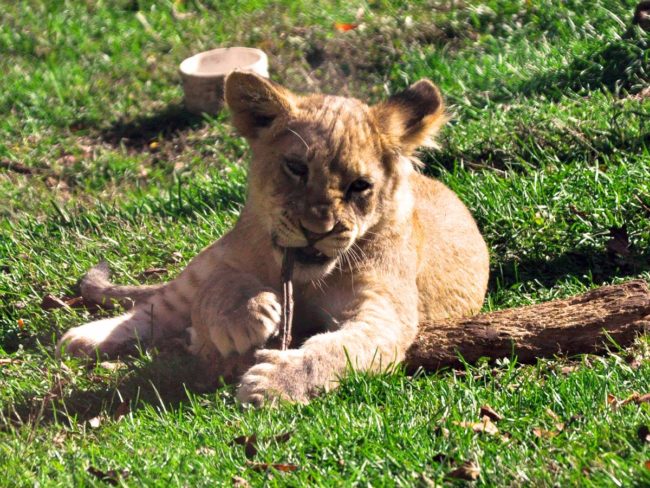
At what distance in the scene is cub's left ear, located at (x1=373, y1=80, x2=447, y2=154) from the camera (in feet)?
18.6

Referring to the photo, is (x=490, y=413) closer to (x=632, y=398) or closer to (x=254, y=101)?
(x=632, y=398)

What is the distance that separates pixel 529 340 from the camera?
17.2 ft

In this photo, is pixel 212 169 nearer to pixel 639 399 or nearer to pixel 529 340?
pixel 529 340

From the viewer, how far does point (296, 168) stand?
17.1 feet

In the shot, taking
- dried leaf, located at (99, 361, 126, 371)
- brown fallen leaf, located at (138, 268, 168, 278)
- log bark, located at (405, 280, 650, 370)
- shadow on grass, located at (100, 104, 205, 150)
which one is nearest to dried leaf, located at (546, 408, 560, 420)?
log bark, located at (405, 280, 650, 370)

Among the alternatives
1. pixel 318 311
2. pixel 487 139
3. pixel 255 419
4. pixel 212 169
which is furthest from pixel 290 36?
pixel 255 419

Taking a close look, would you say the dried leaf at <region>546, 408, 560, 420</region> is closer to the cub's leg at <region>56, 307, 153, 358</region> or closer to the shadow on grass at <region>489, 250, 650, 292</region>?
the shadow on grass at <region>489, 250, 650, 292</region>

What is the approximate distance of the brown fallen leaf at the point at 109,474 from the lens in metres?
3.93

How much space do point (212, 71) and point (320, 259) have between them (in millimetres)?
4669

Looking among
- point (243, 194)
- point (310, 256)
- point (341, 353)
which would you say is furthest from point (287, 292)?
point (243, 194)

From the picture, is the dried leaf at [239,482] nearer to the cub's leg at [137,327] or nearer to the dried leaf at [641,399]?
the dried leaf at [641,399]

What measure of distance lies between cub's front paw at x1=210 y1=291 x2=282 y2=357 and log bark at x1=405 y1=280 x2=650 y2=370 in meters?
0.70

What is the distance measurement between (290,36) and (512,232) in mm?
4523

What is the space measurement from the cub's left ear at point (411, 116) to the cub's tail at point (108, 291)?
1729 millimetres
